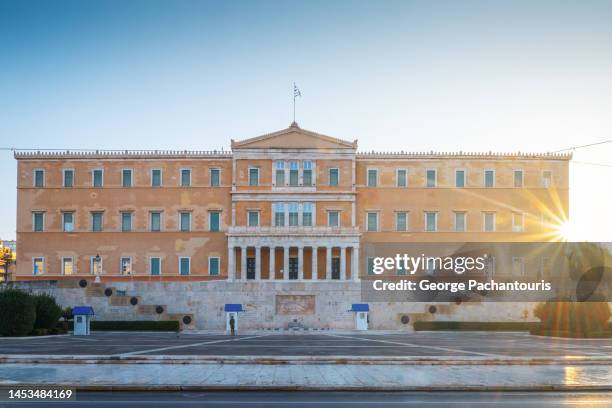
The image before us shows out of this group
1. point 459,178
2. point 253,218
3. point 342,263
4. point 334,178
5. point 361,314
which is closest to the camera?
point 361,314

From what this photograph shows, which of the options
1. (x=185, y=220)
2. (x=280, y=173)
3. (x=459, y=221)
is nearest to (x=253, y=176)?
(x=280, y=173)

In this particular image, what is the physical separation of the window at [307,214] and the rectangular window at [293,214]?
638 millimetres

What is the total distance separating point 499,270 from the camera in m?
65.9

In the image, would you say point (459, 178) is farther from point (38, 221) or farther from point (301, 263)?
point (38, 221)

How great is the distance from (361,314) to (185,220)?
22051mm

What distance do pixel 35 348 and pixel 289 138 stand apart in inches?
1616

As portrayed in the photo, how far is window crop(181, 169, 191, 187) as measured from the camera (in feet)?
224

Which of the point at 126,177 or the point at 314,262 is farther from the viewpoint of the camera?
the point at 126,177

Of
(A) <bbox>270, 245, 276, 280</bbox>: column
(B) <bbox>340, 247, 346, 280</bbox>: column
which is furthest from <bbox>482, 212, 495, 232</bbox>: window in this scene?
(A) <bbox>270, 245, 276, 280</bbox>: column

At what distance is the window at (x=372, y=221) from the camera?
6806cm

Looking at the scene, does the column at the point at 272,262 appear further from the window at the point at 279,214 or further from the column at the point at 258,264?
the window at the point at 279,214

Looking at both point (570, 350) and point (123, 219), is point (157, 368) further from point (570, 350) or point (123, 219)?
point (123, 219)

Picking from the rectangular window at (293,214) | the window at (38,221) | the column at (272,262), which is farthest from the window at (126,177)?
the rectangular window at (293,214)

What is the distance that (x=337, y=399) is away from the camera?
16484 mm
